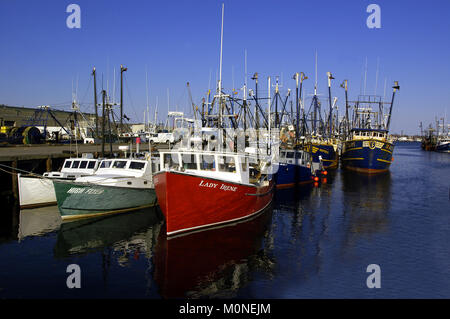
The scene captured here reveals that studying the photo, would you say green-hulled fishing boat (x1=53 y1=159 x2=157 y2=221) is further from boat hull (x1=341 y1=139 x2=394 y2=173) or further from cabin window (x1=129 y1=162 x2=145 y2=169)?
boat hull (x1=341 y1=139 x2=394 y2=173)

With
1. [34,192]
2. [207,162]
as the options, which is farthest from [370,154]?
[34,192]

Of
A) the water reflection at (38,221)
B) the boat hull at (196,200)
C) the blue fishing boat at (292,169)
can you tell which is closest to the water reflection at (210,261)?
the boat hull at (196,200)

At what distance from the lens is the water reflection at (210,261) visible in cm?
1378

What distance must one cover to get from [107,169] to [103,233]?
22.8 feet

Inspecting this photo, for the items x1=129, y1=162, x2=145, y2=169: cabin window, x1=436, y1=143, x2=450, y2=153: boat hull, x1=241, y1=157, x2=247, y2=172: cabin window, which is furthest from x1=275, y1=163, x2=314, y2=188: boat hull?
x1=436, y1=143, x2=450, y2=153: boat hull

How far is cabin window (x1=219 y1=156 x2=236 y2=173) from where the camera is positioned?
71.8ft

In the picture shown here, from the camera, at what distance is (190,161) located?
869 inches

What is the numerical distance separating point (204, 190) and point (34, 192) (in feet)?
49.1

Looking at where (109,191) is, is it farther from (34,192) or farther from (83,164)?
(34,192)

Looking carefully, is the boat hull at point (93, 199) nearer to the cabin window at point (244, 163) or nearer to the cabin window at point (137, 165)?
the cabin window at point (137, 165)

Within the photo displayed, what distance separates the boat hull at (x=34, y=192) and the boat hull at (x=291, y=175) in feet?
74.5
